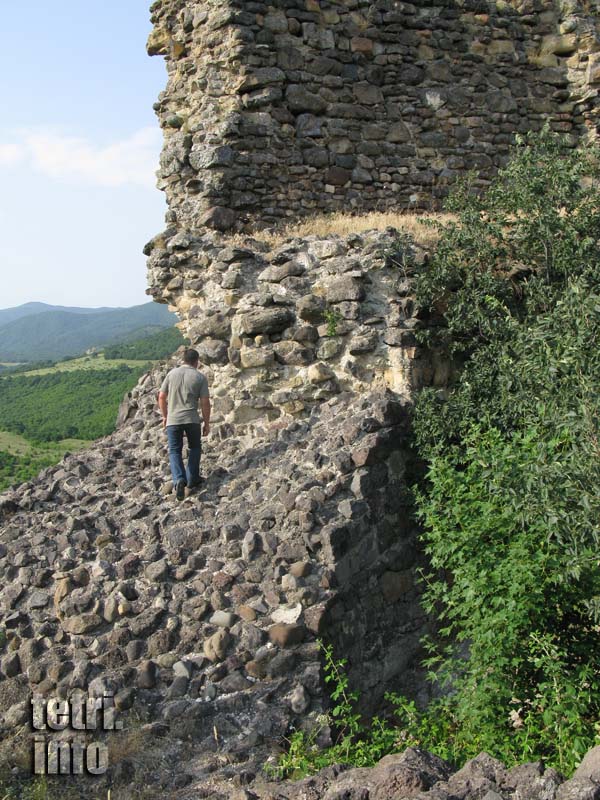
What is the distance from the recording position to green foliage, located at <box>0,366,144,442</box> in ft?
74.7

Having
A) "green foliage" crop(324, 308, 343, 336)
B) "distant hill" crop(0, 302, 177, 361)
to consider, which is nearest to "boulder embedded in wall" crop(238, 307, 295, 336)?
"green foliage" crop(324, 308, 343, 336)

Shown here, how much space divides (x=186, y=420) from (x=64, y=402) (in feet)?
74.2

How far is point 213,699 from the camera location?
15.0ft

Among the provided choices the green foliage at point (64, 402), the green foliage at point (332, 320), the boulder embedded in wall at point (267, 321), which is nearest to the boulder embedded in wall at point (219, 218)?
the boulder embedded in wall at point (267, 321)

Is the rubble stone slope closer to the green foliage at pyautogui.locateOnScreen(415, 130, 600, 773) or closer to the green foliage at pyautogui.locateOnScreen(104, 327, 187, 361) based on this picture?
the green foliage at pyautogui.locateOnScreen(415, 130, 600, 773)

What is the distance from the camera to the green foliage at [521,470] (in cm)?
401

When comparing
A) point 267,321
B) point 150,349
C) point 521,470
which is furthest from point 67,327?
point 521,470

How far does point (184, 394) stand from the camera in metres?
6.10

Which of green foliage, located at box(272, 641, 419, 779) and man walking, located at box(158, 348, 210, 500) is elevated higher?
man walking, located at box(158, 348, 210, 500)

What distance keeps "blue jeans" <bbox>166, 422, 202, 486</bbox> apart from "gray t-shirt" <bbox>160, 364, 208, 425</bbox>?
0.05 metres

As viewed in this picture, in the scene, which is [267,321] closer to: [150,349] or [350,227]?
[350,227]

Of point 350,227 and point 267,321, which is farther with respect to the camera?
point 350,227

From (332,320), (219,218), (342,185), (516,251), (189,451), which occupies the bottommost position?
(189,451)

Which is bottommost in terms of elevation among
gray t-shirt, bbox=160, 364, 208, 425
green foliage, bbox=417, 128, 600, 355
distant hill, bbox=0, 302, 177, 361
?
gray t-shirt, bbox=160, 364, 208, 425
